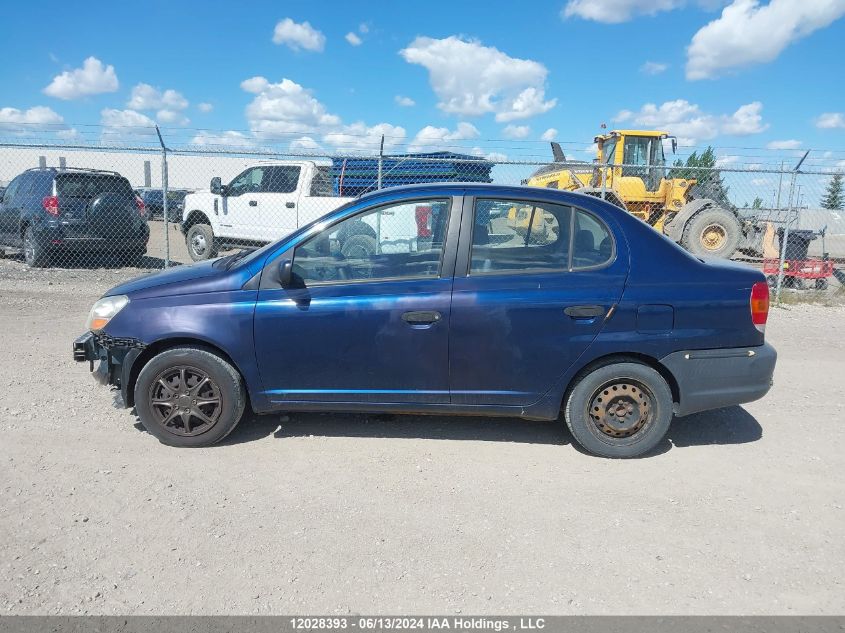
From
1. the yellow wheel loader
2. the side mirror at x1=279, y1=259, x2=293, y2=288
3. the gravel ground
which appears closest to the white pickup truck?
the yellow wheel loader

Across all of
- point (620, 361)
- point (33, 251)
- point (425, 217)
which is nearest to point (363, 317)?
point (425, 217)

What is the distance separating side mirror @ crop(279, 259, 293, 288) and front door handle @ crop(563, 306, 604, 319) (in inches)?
67.5

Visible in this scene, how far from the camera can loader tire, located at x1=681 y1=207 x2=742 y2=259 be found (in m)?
14.5

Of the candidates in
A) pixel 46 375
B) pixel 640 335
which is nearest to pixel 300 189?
pixel 46 375

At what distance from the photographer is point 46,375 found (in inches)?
217

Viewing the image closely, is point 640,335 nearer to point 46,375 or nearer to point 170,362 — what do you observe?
point 170,362

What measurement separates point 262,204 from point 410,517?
9573mm

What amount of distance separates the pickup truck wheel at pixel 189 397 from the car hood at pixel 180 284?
0.39 meters

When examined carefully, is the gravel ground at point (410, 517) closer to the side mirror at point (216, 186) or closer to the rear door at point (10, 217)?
the side mirror at point (216, 186)

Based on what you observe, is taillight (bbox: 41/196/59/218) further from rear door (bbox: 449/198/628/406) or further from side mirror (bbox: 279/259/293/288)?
rear door (bbox: 449/198/628/406)

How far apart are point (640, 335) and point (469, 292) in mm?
1111

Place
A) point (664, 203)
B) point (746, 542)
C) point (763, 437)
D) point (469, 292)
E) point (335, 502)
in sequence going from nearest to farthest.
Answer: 1. point (746, 542)
2. point (335, 502)
3. point (469, 292)
4. point (763, 437)
5. point (664, 203)

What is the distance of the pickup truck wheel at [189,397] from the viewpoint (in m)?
4.05

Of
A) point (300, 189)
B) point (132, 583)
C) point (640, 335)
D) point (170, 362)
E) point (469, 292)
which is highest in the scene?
point (300, 189)
